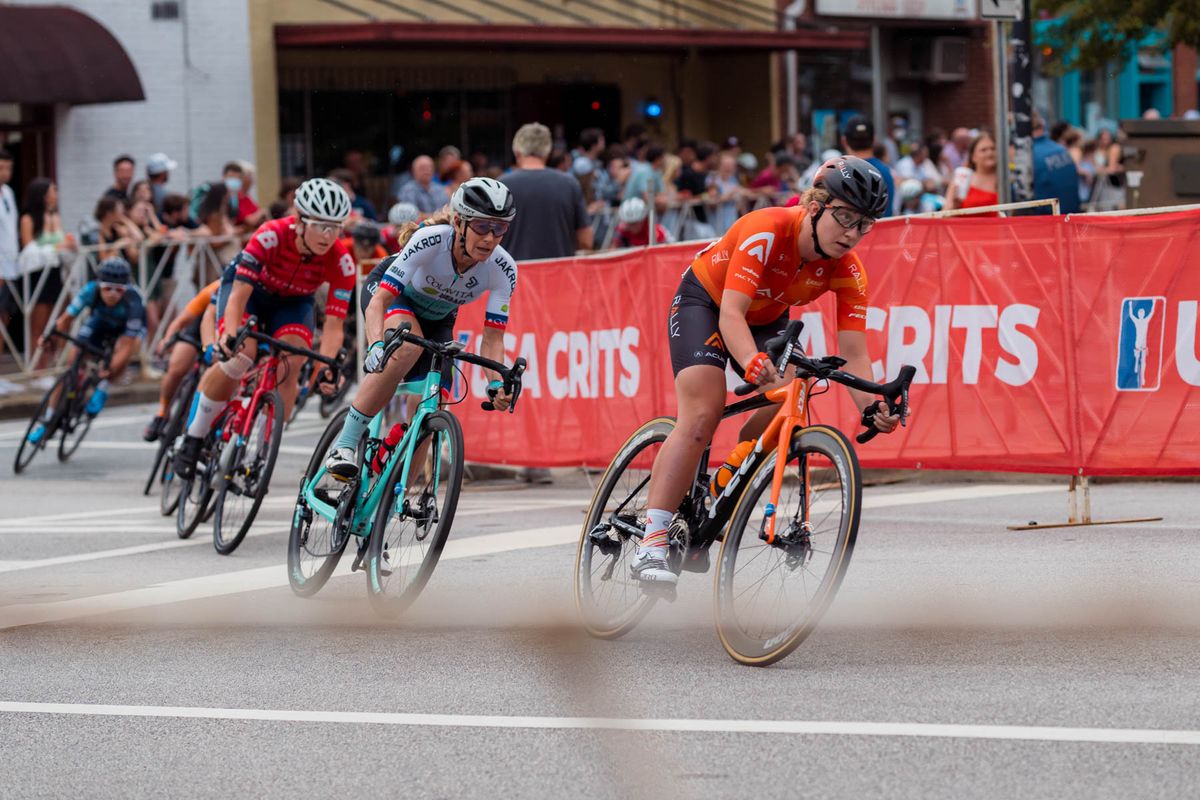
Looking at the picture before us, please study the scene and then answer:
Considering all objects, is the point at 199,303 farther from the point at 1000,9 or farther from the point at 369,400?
the point at 1000,9

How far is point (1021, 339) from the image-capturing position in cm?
1042

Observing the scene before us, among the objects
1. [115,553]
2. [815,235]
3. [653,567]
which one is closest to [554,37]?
[115,553]

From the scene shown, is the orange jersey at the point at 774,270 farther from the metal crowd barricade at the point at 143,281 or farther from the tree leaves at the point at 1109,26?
the metal crowd barricade at the point at 143,281

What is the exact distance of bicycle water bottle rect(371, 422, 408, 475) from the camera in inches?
330

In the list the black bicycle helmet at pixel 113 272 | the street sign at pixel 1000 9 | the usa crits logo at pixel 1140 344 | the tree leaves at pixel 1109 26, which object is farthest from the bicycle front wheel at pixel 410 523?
the tree leaves at pixel 1109 26

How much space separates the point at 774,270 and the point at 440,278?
175 cm

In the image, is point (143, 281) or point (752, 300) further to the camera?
point (143, 281)

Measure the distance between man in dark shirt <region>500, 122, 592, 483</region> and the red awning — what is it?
14.3 meters

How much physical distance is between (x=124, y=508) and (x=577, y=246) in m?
3.75

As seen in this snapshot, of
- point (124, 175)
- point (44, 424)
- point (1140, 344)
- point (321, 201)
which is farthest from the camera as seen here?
point (124, 175)

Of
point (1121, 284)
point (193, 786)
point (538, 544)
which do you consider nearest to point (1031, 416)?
point (1121, 284)

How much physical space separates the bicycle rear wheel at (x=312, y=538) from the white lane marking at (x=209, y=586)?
0.39 meters

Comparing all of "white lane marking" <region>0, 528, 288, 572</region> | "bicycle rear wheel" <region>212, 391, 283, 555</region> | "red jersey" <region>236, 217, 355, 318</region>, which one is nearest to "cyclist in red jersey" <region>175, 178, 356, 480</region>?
"red jersey" <region>236, 217, 355, 318</region>

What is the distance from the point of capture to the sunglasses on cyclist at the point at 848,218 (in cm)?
701
